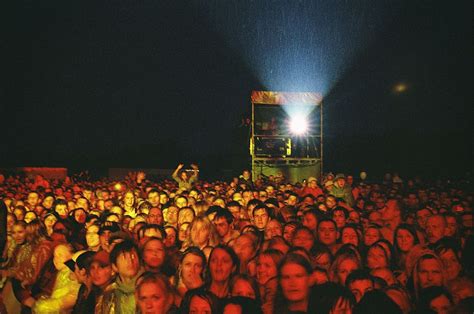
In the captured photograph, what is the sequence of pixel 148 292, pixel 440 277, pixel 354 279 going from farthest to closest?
pixel 440 277, pixel 354 279, pixel 148 292

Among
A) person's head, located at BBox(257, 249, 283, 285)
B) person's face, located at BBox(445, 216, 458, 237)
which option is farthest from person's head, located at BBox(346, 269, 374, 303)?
person's face, located at BBox(445, 216, 458, 237)

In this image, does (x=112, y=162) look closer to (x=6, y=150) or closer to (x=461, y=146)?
(x=6, y=150)

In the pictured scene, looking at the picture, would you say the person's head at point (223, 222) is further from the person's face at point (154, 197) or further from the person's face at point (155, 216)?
the person's face at point (154, 197)

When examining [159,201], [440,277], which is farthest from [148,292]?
[159,201]

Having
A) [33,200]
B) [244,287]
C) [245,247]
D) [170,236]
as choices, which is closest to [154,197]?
[33,200]

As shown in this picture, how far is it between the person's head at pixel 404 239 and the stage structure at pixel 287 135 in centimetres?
1380

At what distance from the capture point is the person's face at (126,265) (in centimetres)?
448

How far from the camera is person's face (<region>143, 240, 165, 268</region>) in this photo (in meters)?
4.77

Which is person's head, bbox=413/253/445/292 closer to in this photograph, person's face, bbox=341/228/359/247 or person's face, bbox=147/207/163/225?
person's face, bbox=341/228/359/247

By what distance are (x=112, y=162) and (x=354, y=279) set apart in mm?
40620

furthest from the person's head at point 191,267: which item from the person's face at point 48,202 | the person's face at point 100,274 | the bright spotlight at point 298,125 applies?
the bright spotlight at point 298,125

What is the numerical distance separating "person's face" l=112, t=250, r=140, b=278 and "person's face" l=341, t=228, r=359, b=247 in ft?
8.17

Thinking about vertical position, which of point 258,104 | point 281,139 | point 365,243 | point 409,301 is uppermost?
point 258,104

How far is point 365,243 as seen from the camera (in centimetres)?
622
